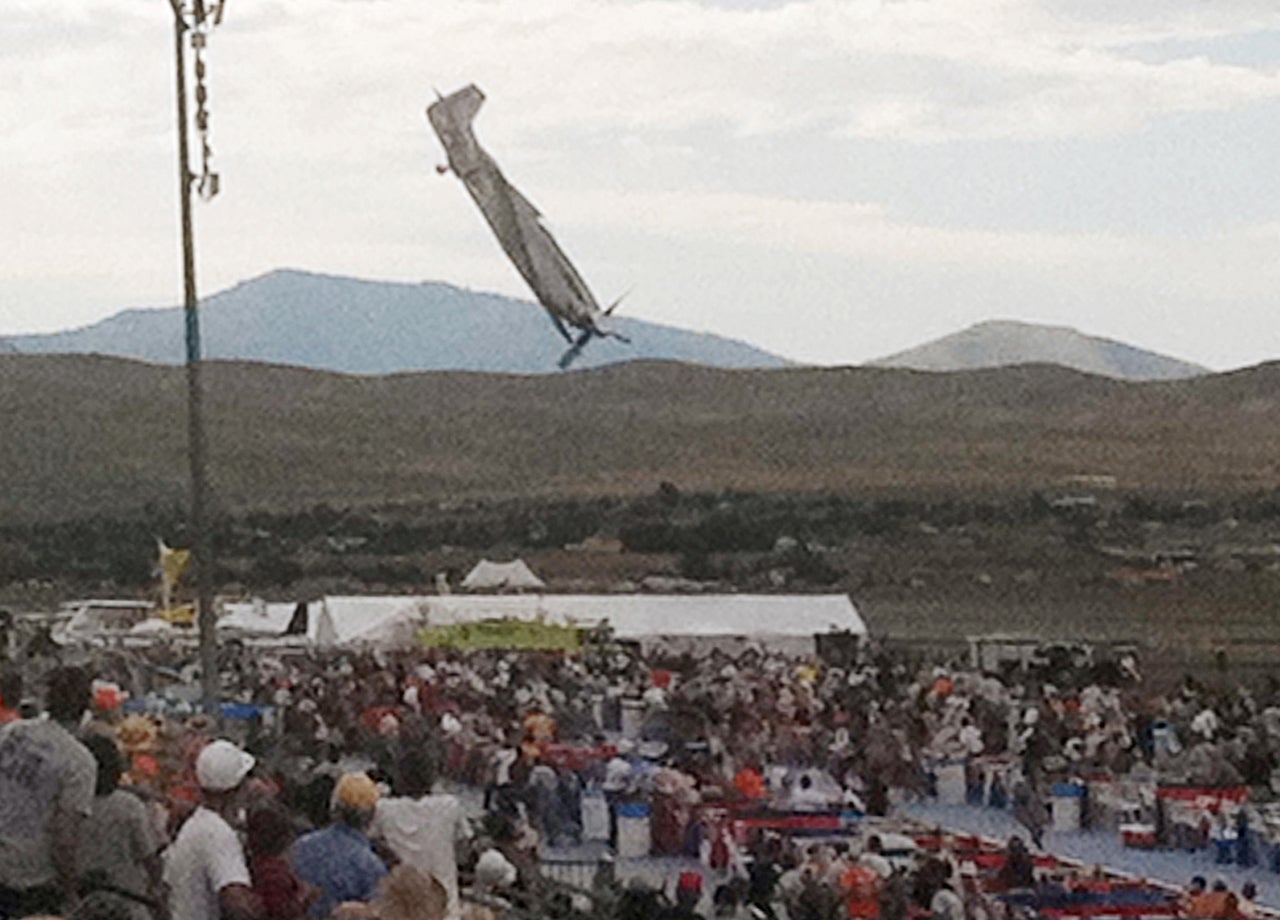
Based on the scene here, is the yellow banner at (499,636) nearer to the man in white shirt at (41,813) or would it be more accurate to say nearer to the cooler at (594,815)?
the cooler at (594,815)

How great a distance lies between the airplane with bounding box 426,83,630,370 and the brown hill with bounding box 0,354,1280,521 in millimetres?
70545

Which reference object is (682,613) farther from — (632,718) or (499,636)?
(632,718)

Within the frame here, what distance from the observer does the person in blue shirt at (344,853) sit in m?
9.88

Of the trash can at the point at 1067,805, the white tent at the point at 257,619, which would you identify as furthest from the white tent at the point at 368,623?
the trash can at the point at 1067,805

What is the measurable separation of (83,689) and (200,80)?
12.9 m

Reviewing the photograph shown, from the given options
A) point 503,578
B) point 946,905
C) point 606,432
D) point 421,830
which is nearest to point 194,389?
point 946,905

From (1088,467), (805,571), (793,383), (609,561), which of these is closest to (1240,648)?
(805,571)

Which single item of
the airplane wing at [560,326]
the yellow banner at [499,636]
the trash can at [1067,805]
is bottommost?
the trash can at [1067,805]

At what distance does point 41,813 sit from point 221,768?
0.54m

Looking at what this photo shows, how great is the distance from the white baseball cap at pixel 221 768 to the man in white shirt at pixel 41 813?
0.34m

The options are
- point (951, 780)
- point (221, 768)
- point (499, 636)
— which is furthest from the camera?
point (499, 636)

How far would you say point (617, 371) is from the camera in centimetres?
16238

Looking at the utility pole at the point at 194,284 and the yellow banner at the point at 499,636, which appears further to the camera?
the yellow banner at the point at 499,636

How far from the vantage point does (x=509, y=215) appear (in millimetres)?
41000
